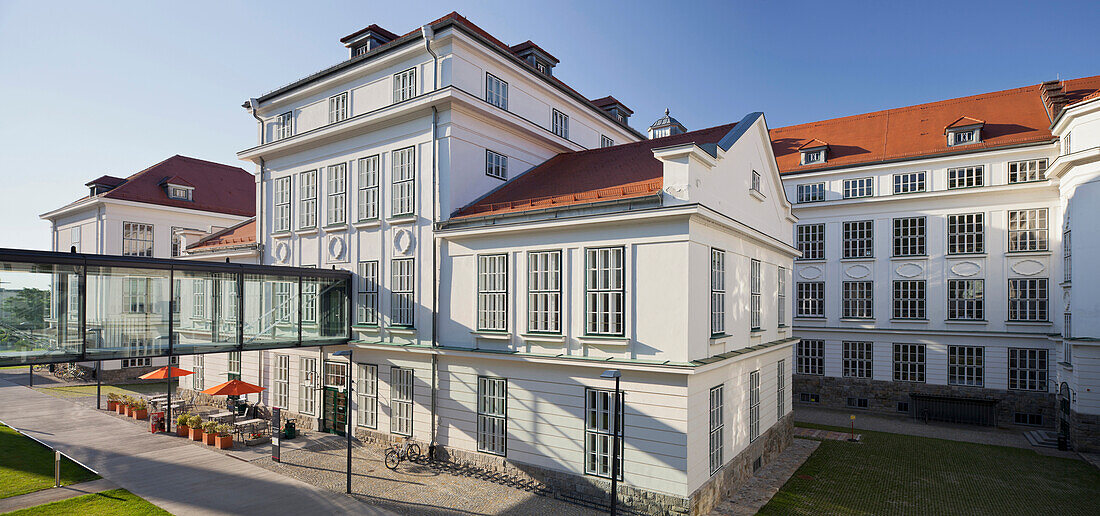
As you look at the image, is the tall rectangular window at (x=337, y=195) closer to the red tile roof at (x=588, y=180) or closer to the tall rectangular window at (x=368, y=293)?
the tall rectangular window at (x=368, y=293)

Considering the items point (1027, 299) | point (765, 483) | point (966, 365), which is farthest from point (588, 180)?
point (1027, 299)

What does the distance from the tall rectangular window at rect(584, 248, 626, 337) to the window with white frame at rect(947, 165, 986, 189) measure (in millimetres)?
26200

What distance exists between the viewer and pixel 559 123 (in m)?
26.7

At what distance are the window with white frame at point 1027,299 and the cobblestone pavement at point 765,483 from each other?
15.0 meters

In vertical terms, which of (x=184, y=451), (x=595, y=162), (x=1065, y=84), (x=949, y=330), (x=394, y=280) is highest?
(x=1065, y=84)

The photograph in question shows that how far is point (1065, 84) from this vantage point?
3300 cm

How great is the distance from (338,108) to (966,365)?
35.2 m

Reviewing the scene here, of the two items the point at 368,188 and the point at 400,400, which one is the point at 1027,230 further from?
the point at 368,188

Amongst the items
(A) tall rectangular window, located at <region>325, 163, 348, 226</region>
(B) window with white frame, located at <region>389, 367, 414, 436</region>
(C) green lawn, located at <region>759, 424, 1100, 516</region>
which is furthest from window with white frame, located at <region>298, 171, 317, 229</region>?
(C) green lawn, located at <region>759, 424, 1100, 516</region>

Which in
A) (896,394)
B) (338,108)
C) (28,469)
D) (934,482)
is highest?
(338,108)

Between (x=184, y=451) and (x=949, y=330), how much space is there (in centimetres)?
3778

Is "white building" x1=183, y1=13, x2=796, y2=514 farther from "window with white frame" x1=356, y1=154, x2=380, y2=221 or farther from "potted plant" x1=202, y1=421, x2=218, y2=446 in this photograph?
"potted plant" x1=202, y1=421, x2=218, y2=446

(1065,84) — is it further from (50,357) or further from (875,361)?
(50,357)

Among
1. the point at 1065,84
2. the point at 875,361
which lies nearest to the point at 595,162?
the point at 875,361
